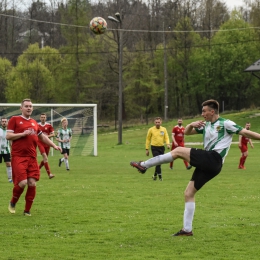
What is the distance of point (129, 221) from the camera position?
1079 cm

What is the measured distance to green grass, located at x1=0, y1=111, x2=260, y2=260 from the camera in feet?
27.2

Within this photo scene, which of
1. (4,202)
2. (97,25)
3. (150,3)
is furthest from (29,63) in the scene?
(4,202)

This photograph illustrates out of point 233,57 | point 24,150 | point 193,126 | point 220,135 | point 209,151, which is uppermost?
point 233,57

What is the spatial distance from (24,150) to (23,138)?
225mm

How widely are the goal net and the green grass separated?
14021 mm

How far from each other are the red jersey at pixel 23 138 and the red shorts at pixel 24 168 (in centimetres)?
9

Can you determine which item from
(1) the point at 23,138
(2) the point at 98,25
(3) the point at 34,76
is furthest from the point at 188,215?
(3) the point at 34,76

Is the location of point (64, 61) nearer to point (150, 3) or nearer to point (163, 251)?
point (150, 3)

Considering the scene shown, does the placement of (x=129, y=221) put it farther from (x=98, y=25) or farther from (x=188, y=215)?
(x=98, y=25)

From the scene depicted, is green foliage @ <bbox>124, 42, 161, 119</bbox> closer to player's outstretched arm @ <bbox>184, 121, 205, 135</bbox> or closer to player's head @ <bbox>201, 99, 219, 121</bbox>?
player's outstretched arm @ <bbox>184, 121, 205, 135</bbox>

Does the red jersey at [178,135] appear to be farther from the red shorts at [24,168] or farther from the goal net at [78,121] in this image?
the red shorts at [24,168]

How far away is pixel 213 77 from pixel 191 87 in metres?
3.62

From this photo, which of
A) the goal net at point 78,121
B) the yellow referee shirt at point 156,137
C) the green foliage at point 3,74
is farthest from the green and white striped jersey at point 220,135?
the green foliage at point 3,74

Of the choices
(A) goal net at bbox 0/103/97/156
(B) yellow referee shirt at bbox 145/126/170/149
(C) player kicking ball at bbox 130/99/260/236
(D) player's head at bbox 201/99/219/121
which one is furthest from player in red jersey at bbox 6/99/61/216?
(A) goal net at bbox 0/103/97/156
